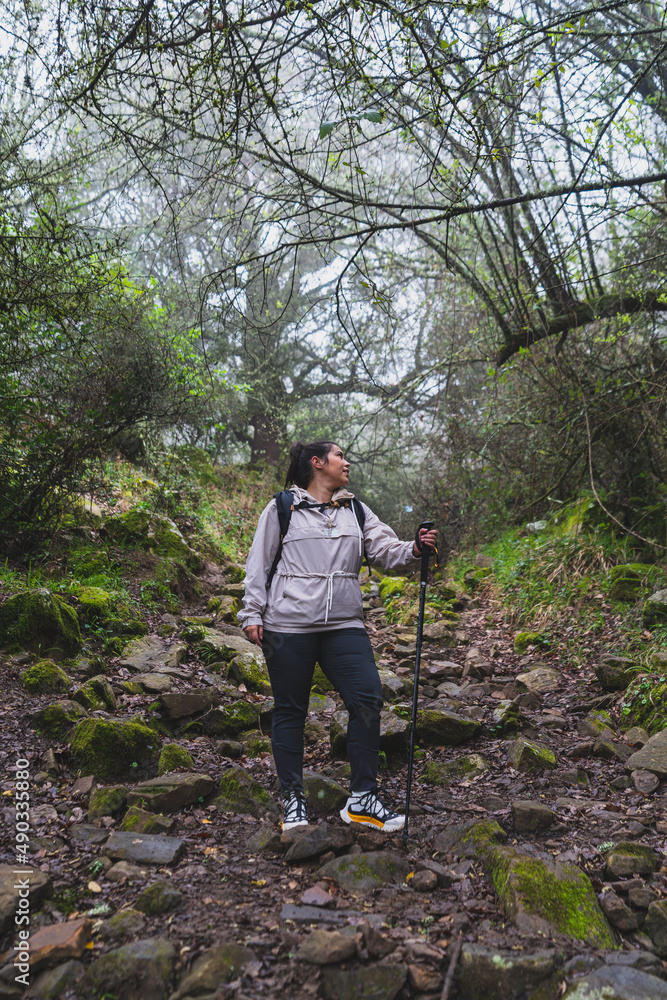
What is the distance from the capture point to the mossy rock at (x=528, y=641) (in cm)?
588

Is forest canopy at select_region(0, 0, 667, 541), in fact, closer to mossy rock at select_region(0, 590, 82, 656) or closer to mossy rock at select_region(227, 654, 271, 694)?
mossy rock at select_region(0, 590, 82, 656)

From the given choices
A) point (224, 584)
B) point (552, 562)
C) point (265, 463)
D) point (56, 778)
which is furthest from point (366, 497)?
point (56, 778)

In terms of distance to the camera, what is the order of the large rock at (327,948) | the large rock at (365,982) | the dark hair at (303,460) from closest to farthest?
the large rock at (365,982) → the large rock at (327,948) → the dark hair at (303,460)

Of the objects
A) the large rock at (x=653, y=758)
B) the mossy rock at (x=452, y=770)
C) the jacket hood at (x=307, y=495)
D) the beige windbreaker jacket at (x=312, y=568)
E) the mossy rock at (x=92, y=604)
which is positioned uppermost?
the jacket hood at (x=307, y=495)

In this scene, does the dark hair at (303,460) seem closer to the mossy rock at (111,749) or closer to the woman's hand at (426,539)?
the woman's hand at (426,539)

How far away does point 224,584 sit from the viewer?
8211 millimetres

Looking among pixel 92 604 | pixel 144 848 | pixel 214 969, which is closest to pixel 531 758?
pixel 144 848

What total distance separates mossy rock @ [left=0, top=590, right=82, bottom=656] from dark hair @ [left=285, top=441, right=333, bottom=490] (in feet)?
7.80

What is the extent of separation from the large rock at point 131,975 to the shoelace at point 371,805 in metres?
1.23

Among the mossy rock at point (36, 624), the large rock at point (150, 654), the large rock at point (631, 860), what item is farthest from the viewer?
the large rock at point (150, 654)

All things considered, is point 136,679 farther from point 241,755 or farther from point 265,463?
point 265,463

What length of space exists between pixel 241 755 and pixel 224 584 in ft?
14.3

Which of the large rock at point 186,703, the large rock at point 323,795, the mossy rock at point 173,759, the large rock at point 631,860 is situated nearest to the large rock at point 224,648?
the large rock at point 186,703

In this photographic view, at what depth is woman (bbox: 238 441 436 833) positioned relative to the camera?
3.02 meters
